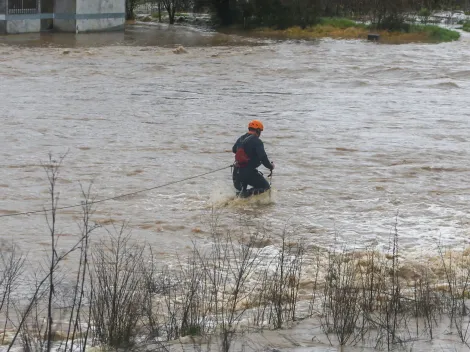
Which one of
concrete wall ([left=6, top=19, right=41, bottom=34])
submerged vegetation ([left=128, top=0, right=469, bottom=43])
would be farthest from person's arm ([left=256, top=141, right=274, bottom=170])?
submerged vegetation ([left=128, top=0, right=469, bottom=43])

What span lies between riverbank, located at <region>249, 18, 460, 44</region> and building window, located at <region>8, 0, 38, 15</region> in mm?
14242

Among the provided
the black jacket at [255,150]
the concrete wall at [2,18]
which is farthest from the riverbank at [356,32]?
the black jacket at [255,150]

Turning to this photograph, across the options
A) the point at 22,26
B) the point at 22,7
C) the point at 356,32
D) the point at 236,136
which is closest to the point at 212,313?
the point at 236,136

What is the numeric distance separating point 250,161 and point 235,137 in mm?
8577

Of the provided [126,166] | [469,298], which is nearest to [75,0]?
[126,166]

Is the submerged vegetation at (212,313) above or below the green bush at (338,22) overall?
below

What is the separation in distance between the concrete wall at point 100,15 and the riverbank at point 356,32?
8903 millimetres

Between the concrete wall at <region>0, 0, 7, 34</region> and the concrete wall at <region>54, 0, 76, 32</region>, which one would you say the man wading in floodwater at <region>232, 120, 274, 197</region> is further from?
the concrete wall at <region>54, 0, 76, 32</region>

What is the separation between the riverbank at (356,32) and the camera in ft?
170

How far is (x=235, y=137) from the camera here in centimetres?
2294

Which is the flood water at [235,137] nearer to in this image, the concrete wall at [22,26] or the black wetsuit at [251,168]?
the black wetsuit at [251,168]

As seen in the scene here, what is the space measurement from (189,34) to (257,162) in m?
41.2

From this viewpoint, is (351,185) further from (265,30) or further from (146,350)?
(265,30)

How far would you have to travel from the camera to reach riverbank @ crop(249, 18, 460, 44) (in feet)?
170
